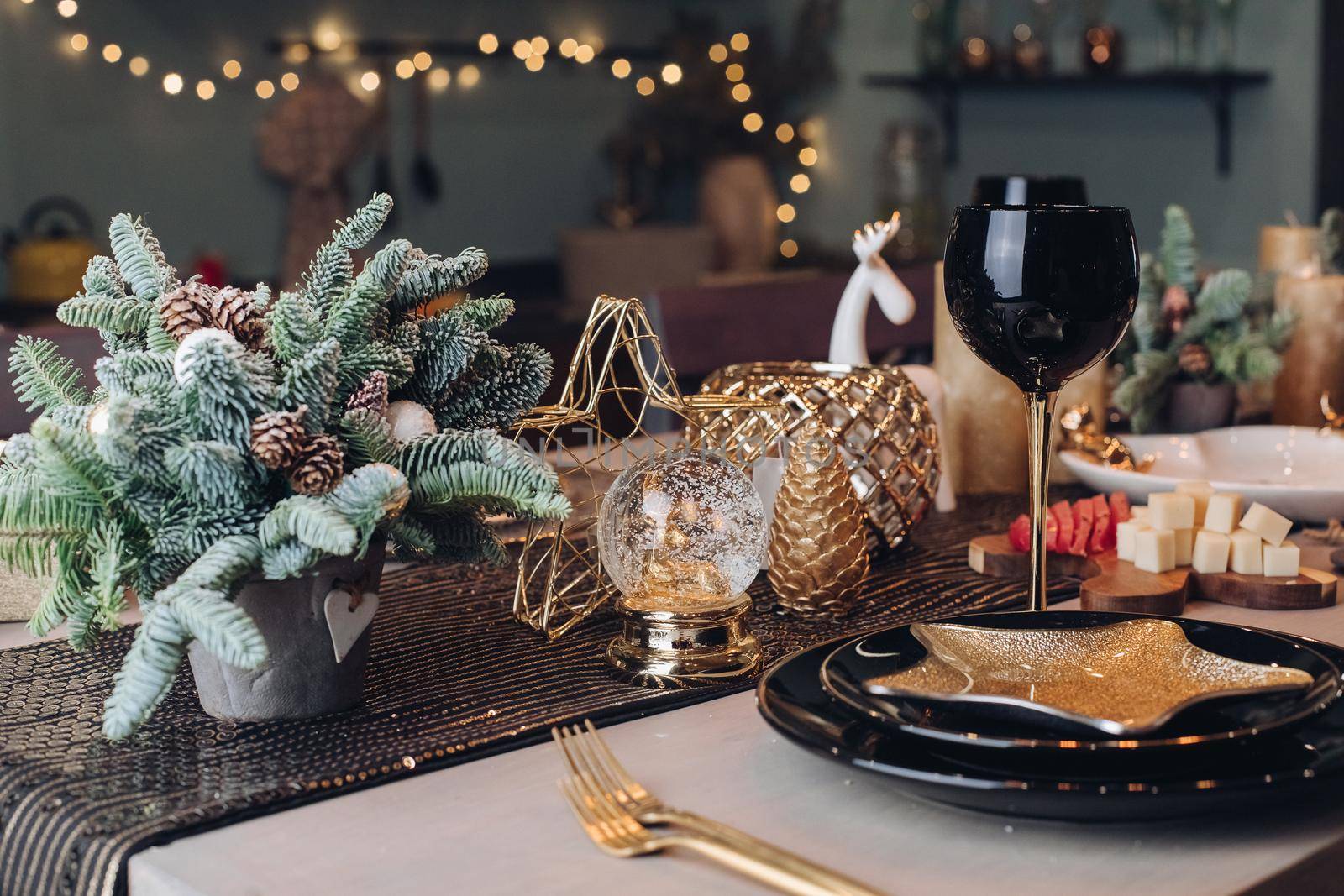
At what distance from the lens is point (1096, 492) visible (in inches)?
45.6

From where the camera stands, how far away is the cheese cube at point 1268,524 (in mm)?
878

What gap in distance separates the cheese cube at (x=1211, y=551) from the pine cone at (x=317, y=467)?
0.51 m

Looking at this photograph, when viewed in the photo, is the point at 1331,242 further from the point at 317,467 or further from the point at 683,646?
the point at 317,467

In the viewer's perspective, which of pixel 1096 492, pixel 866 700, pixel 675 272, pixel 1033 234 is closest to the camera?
pixel 866 700

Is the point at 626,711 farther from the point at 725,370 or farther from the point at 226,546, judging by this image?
the point at 725,370

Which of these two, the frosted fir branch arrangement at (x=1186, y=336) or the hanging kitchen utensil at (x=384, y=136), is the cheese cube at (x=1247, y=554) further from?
the hanging kitchen utensil at (x=384, y=136)

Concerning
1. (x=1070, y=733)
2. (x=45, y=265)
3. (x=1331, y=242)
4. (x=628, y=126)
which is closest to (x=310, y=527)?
(x=1070, y=733)

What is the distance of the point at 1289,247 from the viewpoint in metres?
1.67

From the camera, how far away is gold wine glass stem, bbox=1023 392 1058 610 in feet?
2.53

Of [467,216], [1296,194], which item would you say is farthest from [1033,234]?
[467,216]

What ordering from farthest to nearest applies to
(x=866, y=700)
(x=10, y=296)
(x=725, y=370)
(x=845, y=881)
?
(x=10, y=296)
(x=725, y=370)
(x=866, y=700)
(x=845, y=881)

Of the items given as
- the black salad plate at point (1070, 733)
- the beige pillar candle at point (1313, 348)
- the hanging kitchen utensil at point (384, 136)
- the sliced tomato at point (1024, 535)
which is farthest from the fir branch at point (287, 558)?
the hanging kitchen utensil at point (384, 136)

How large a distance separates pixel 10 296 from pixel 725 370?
331 cm

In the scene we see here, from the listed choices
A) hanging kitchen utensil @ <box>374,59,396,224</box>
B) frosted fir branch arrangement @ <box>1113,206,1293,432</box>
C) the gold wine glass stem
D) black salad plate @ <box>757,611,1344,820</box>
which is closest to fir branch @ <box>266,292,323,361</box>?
black salad plate @ <box>757,611,1344,820</box>
